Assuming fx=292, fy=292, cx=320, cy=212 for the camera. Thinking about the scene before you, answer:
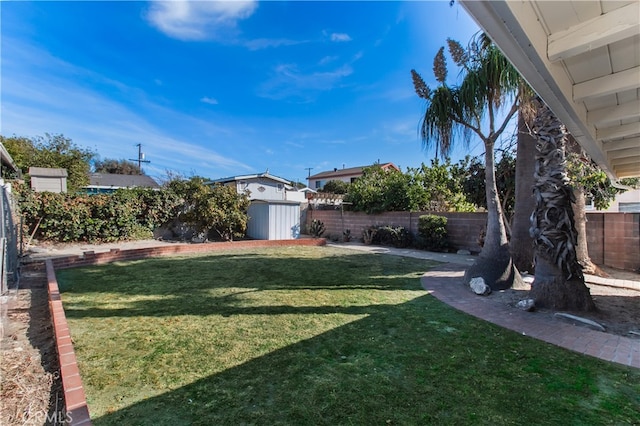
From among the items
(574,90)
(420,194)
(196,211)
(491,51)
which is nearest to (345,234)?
(420,194)

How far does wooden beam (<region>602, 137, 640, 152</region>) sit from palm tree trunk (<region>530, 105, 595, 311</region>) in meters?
0.54

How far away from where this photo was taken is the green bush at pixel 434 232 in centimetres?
1111

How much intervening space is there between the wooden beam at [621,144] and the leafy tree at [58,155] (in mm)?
29100

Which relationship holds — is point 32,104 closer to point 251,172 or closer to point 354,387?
point 251,172

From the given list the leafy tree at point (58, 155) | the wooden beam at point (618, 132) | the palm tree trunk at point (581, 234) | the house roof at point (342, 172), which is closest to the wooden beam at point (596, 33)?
the wooden beam at point (618, 132)

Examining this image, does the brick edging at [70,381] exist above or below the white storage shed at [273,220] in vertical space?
below

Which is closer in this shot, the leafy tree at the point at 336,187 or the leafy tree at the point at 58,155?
the leafy tree at the point at 58,155

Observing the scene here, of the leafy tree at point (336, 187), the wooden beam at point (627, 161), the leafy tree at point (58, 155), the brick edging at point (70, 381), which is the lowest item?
the brick edging at point (70, 381)

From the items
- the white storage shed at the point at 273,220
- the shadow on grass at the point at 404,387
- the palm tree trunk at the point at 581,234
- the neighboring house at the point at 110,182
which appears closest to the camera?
the shadow on grass at the point at 404,387

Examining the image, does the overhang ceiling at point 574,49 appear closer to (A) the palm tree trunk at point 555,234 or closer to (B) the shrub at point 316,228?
(A) the palm tree trunk at point 555,234

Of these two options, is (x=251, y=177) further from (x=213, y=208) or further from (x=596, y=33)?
(x=596, y=33)

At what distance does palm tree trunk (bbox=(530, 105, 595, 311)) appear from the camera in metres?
4.54

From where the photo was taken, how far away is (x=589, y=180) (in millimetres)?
7582

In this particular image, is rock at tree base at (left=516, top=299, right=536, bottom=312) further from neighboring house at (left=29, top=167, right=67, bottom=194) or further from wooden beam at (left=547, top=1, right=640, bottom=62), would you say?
neighboring house at (left=29, top=167, right=67, bottom=194)
